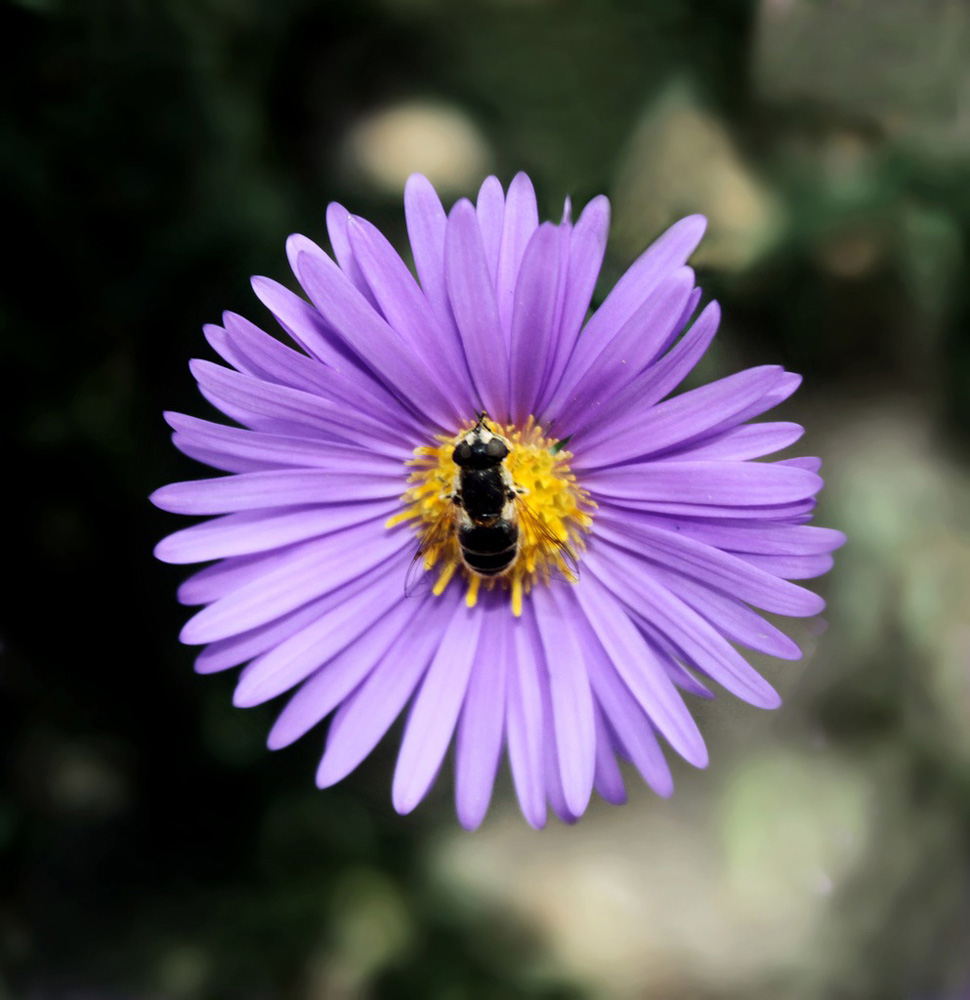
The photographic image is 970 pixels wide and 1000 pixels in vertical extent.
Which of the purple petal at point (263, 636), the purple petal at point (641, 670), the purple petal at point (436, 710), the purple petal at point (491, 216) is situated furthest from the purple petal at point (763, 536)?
the purple petal at point (263, 636)

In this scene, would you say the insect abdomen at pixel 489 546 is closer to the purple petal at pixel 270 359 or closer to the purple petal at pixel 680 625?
the purple petal at pixel 680 625

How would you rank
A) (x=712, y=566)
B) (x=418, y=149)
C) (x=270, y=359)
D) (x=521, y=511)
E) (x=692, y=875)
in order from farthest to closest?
(x=692, y=875), (x=418, y=149), (x=521, y=511), (x=712, y=566), (x=270, y=359)

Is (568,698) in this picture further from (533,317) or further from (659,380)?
(533,317)

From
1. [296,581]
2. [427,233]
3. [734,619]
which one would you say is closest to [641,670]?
[734,619]

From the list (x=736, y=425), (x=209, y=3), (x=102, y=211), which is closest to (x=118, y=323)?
(x=102, y=211)

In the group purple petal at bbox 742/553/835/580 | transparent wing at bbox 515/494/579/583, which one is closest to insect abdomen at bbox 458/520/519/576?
transparent wing at bbox 515/494/579/583

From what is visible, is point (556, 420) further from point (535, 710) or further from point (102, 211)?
point (102, 211)
